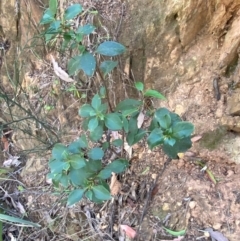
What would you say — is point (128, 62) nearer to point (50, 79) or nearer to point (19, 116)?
point (50, 79)

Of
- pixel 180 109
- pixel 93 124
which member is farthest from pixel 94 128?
pixel 180 109

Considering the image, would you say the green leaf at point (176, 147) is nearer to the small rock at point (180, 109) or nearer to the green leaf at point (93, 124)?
the green leaf at point (93, 124)

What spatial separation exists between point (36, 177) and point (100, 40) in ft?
2.80

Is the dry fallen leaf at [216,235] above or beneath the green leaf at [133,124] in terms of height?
beneath

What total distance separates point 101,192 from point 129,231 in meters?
0.46

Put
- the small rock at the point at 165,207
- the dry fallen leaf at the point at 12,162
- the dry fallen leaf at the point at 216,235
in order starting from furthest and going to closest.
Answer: the dry fallen leaf at the point at 12,162 → the small rock at the point at 165,207 → the dry fallen leaf at the point at 216,235

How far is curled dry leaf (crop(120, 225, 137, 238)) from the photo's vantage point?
1.76m

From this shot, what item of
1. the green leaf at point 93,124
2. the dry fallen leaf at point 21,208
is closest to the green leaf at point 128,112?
the green leaf at point 93,124

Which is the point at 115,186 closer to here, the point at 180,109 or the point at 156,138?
the point at 180,109

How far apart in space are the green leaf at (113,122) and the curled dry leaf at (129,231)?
2.04 ft

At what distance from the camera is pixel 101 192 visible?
4.59ft

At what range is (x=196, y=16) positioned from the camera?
162 cm

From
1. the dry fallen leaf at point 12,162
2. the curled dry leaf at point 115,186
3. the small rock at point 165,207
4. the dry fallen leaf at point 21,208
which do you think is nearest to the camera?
the small rock at point 165,207

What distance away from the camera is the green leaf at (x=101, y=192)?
1.39 meters
